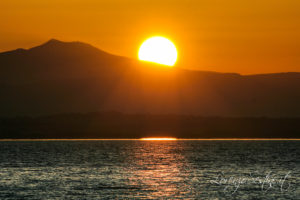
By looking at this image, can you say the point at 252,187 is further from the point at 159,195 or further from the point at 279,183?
the point at 159,195

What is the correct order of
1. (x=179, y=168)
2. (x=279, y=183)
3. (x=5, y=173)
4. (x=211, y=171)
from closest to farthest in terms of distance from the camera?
(x=279, y=183) < (x=5, y=173) < (x=211, y=171) < (x=179, y=168)

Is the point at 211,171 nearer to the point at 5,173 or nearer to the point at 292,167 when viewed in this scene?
the point at 292,167

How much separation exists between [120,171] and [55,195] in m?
39.0

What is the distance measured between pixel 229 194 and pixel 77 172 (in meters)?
40.7

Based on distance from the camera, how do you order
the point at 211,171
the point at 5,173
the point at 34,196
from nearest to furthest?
1. the point at 34,196
2. the point at 5,173
3. the point at 211,171

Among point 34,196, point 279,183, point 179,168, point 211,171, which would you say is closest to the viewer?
point 34,196

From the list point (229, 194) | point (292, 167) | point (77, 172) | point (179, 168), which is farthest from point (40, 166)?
point (229, 194)

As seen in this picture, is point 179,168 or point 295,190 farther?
point 179,168

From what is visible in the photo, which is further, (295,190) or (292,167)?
(292,167)

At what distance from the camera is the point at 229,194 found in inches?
3125

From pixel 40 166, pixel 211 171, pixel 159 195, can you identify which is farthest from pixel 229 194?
pixel 40 166

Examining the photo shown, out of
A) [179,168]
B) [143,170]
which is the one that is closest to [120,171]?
[143,170]

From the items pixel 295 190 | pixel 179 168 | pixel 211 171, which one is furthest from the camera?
pixel 179 168

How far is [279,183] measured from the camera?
9200 cm
